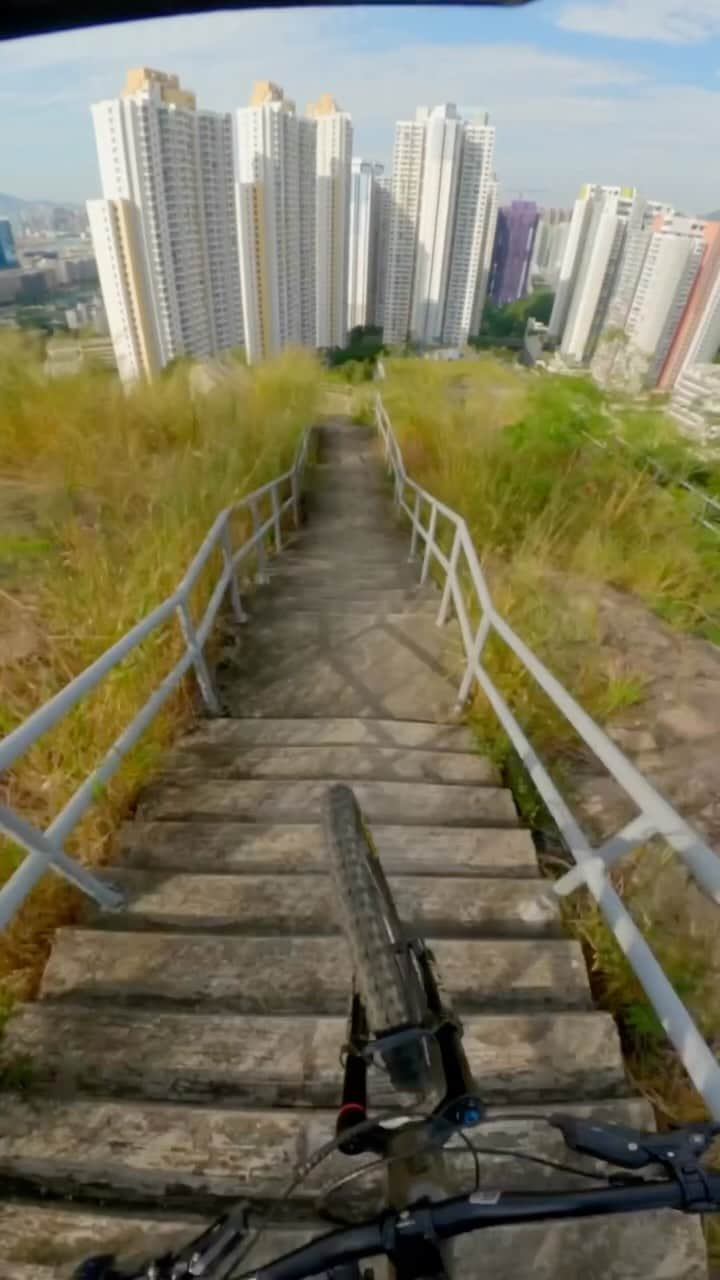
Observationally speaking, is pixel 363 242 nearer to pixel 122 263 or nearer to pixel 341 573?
pixel 122 263

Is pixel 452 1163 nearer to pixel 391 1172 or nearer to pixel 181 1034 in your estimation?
pixel 391 1172

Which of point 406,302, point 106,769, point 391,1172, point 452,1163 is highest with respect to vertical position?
point 391,1172

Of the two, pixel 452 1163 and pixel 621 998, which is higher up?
pixel 452 1163

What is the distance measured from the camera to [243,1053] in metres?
1.39

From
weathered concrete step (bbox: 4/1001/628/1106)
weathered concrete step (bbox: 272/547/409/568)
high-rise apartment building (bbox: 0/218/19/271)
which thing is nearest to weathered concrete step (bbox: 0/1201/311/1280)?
weathered concrete step (bbox: 4/1001/628/1106)

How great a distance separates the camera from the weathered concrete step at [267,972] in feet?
5.04

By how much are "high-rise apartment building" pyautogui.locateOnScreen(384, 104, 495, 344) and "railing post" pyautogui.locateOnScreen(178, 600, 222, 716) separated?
29195mm

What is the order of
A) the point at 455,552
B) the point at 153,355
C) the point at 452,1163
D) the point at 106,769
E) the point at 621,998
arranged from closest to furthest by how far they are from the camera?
the point at 452,1163 < the point at 621,998 < the point at 106,769 < the point at 455,552 < the point at 153,355

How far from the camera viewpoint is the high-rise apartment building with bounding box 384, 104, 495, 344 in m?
25.1

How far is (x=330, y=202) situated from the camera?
2233 centimetres

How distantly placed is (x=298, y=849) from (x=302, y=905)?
0.74 ft


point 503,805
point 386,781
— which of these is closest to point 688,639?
point 503,805

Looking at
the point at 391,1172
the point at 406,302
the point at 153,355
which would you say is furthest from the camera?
the point at 406,302

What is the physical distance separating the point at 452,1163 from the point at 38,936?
1.27 metres
